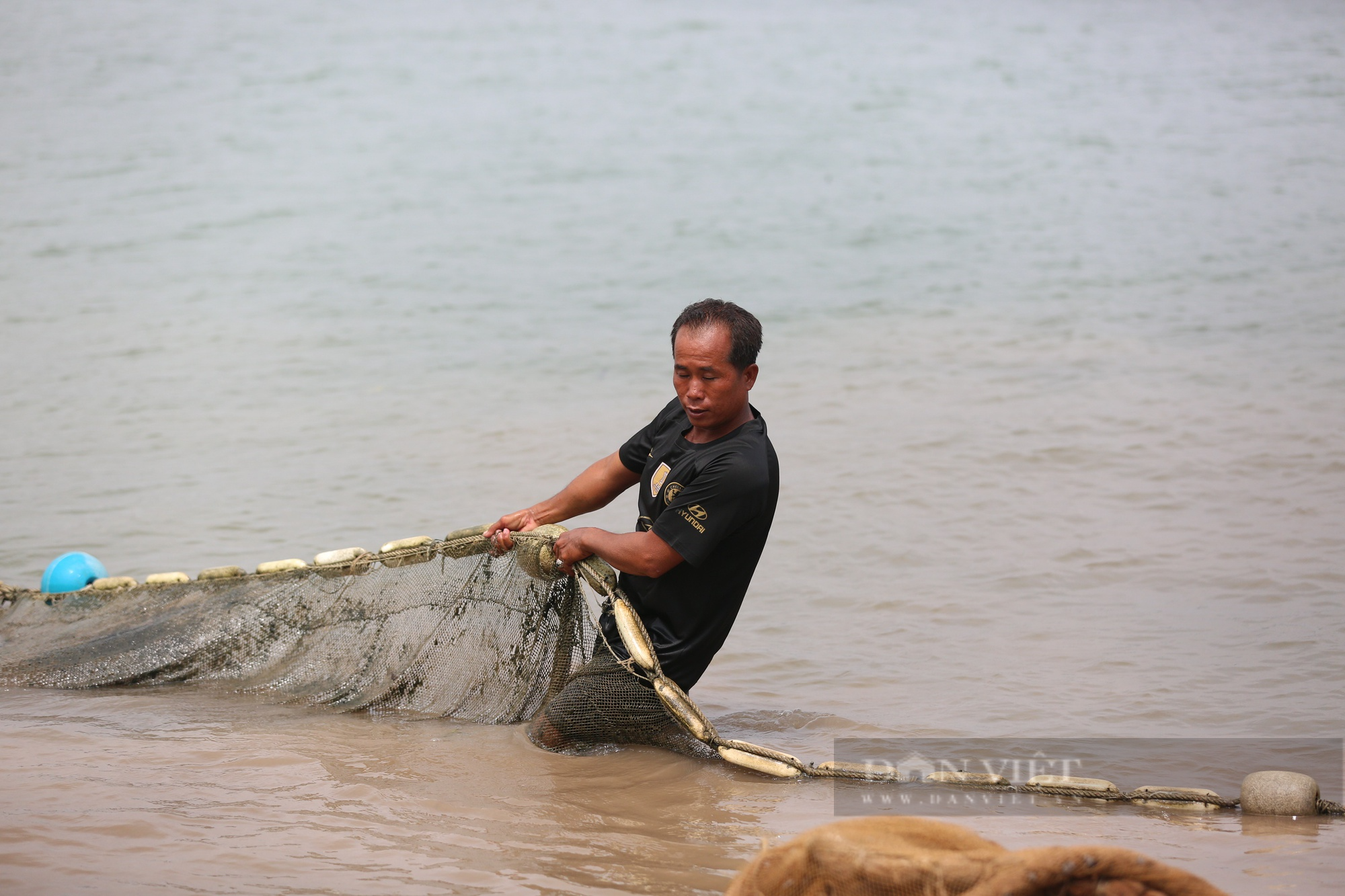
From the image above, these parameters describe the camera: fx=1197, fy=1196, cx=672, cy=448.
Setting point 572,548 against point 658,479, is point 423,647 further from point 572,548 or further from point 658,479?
point 658,479

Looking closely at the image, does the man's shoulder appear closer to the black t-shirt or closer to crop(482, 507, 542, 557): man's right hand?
the black t-shirt

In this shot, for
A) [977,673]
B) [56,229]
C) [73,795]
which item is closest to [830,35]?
[56,229]

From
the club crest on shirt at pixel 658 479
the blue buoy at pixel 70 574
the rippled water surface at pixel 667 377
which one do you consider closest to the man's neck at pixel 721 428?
the club crest on shirt at pixel 658 479

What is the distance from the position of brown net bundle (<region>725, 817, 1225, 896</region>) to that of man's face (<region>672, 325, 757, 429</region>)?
4.99 feet

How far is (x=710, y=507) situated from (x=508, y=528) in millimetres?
967

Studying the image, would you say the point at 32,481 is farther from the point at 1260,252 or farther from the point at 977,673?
the point at 1260,252

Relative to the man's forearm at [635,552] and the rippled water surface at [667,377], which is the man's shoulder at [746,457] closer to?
the man's forearm at [635,552]

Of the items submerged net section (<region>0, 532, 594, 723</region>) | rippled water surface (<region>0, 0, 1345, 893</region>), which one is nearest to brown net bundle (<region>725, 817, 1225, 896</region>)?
rippled water surface (<region>0, 0, 1345, 893</region>)

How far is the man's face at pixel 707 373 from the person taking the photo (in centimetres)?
345

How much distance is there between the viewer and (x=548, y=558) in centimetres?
392

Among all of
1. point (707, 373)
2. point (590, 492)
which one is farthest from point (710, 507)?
point (590, 492)

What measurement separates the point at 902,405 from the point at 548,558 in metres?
5.91

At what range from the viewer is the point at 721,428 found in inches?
142

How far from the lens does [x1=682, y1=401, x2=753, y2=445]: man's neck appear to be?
3600mm
